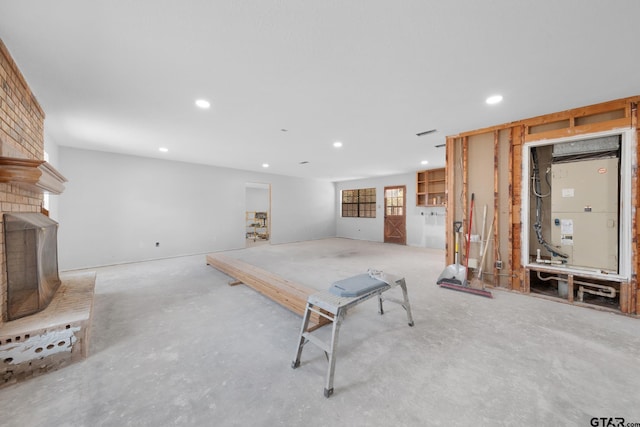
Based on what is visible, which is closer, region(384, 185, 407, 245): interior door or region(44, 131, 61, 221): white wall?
region(44, 131, 61, 221): white wall

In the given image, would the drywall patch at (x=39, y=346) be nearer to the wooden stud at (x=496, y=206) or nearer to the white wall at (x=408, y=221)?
the wooden stud at (x=496, y=206)

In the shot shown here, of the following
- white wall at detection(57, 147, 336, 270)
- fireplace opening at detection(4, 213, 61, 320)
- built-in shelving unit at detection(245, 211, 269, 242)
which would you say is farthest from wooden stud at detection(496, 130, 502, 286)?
built-in shelving unit at detection(245, 211, 269, 242)

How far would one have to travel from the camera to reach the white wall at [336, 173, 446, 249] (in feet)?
25.9

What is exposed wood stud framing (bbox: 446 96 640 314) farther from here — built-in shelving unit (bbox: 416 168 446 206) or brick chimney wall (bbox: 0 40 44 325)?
brick chimney wall (bbox: 0 40 44 325)

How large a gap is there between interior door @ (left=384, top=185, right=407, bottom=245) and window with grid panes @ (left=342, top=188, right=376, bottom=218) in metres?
0.62

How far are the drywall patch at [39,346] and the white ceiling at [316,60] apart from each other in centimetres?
235

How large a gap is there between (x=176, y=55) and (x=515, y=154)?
14.9 ft

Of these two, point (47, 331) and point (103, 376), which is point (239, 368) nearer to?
point (103, 376)

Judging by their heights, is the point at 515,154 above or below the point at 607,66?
below

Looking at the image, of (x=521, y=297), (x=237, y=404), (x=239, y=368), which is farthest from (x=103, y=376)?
(x=521, y=297)

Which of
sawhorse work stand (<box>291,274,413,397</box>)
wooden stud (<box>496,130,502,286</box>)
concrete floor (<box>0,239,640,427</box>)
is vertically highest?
wooden stud (<box>496,130,502,286</box>)

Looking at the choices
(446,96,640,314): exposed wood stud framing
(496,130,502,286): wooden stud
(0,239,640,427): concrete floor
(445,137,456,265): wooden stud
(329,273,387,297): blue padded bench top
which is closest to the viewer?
(0,239,640,427): concrete floor

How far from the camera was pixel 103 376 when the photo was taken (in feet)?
5.68

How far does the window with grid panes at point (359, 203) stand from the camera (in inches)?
382
